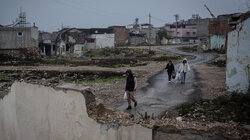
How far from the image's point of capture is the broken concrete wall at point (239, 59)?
8.32 m

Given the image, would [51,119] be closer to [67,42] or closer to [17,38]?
[17,38]

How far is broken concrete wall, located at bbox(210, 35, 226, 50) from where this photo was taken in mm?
34381

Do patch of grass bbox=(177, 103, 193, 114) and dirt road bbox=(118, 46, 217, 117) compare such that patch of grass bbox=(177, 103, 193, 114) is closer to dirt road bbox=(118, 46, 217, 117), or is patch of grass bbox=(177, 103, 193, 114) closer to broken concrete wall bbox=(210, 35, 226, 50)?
dirt road bbox=(118, 46, 217, 117)

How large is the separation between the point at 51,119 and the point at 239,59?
7298 mm

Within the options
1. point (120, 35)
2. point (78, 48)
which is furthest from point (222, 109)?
point (120, 35)

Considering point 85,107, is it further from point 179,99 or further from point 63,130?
point 179,99

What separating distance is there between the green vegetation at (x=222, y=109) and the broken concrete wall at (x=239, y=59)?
80cm

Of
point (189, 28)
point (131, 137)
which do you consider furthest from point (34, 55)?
point (189, 28)

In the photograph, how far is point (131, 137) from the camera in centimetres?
458

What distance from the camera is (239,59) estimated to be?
8.73 m

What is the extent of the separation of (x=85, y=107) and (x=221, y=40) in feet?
113

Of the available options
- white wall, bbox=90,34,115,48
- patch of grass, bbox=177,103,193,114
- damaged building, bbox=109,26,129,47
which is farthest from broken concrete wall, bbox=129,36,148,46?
patch of grass, bbox=177,103,193,114

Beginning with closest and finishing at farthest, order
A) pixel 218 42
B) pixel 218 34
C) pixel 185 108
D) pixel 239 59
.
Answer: pixel 185 108
pixel 239 59
pixel 218 34
pixel 218 42

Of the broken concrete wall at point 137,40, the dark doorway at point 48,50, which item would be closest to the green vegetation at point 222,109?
the dark doorway at point 48,50
